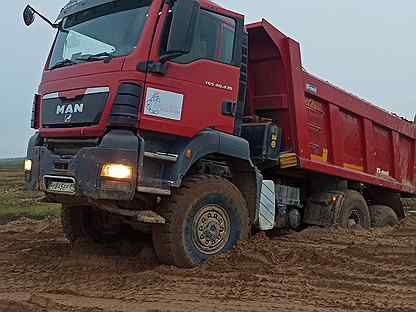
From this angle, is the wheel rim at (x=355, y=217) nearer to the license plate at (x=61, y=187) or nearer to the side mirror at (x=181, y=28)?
the side mirror at (x=181, y=28)

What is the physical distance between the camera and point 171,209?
539 centimetres

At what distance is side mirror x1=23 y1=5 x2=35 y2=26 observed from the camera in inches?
266

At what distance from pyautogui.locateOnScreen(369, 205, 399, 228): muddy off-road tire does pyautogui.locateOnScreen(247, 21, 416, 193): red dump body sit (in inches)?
16.7

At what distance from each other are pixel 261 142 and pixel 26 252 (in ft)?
10.6

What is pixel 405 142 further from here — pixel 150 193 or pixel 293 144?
pixel 150 193

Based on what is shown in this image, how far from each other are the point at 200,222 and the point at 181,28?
194cm

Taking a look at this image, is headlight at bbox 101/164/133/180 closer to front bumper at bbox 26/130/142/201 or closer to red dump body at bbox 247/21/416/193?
front bumper at bbox 26/130/142/201

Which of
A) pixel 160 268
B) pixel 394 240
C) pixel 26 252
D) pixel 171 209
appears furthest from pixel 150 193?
pixel 394 240

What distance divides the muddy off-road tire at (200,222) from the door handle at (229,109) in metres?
0.73

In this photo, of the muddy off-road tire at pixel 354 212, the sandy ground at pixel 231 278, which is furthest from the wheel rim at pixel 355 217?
the sandy ground at pixel 231 278

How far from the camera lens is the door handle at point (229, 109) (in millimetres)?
6047

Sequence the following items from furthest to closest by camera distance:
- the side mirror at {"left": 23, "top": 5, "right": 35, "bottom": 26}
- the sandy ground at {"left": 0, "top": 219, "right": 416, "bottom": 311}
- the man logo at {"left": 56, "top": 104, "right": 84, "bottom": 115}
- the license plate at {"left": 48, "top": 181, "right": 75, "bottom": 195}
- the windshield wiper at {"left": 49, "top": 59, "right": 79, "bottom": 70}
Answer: the side mirror at {"left": 23, "top": 5, "right": 35, "bottom": 26}
the windshield wiper at {"left": 49, "top": 59, "right": 79, "bottom": 70}
the man logo at {"left": 56, "top": 104, "right": 84, "bottom": 115}
the license plate at {"left": 48, "top": 181, "right": 75, "bottom": 195}
the sandy ground at {"left": 0, "top": 219, "right": 416, "bottom": 311}

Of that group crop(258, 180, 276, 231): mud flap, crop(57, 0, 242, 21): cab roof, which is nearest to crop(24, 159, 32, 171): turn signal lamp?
crop(57, 0, 242, 21): cab roof

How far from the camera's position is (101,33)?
229 inches
